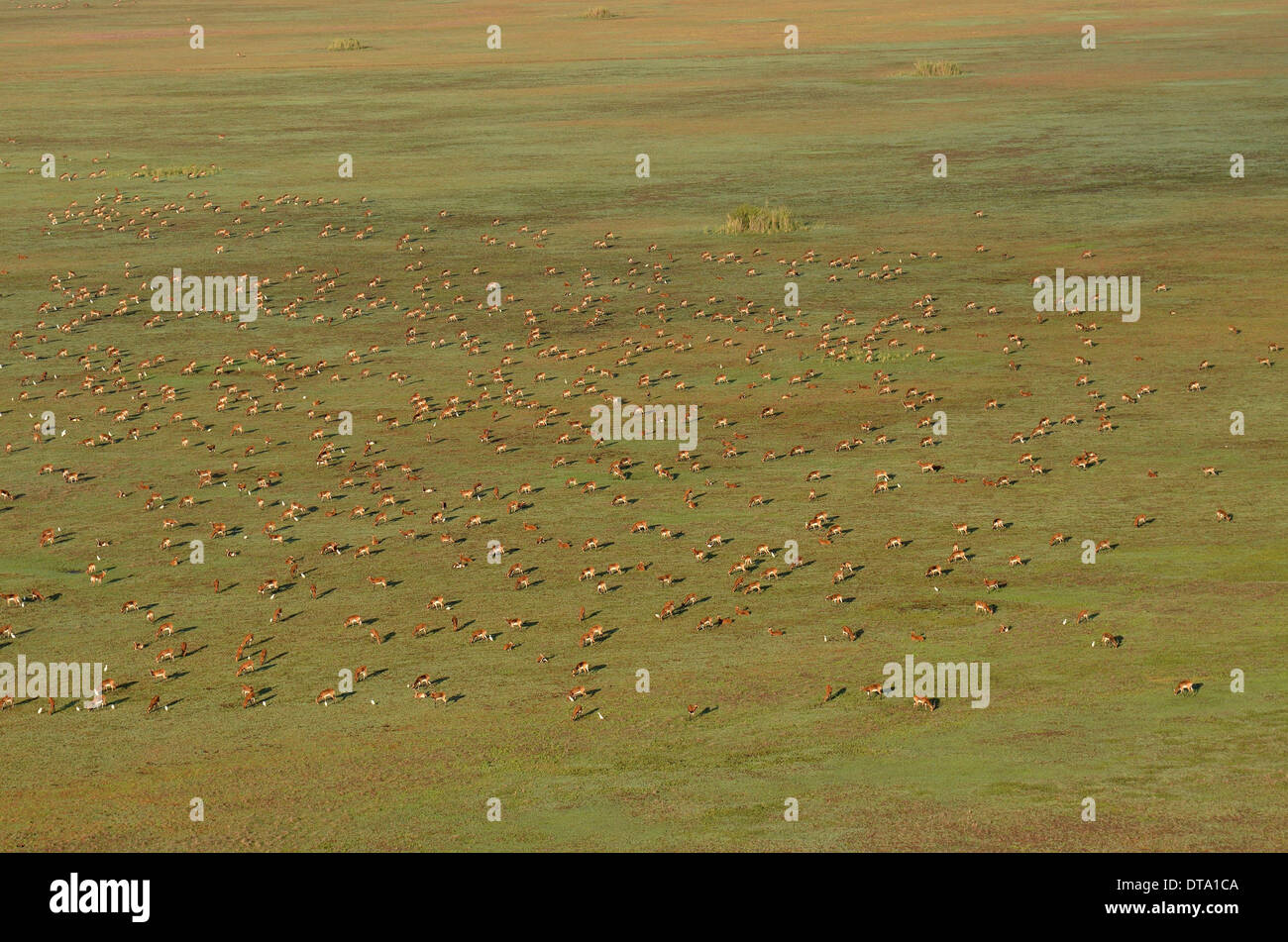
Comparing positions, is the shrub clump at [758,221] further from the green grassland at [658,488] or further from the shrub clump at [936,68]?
the shrub clump at [936,68]

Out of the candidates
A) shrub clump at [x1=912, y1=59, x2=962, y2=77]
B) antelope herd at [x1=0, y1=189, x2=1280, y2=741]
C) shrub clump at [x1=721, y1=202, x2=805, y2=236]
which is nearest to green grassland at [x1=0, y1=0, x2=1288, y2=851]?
antelope herd at [x1=0, y1=189, x2=1280, y2=741]

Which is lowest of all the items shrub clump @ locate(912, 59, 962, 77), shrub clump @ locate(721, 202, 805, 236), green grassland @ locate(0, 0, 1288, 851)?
green grassland @ locate(0, 0, 1288, 851)

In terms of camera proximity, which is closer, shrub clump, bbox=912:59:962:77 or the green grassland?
the green grassland

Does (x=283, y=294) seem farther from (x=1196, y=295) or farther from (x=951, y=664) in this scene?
(x=951, y=664)

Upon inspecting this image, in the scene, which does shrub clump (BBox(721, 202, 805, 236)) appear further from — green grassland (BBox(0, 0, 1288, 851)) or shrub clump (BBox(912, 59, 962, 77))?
shrub clump (BBox(912, 59, 962, 77))

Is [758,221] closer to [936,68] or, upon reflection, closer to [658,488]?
[658,488]

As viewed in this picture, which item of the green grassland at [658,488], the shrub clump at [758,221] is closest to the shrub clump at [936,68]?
the green grassland at [658,488]
